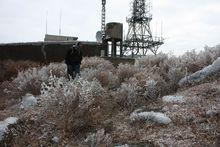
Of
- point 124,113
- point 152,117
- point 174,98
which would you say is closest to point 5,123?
point 124,113

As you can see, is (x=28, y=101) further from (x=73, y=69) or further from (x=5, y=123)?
(x=5, y=123)

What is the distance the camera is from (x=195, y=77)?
14.4 meters

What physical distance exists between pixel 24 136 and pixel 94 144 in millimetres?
1889

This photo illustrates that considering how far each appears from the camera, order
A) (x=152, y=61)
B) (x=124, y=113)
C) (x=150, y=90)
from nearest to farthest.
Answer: (x=124, y=113), (x=150, y=90), (x=152, y=61)

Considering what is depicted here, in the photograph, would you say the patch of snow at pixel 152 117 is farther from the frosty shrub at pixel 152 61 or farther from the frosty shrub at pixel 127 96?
the frosty shrub at pixel 152 61

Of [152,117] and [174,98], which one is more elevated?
[174,98]

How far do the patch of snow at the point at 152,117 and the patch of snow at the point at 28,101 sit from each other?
4201 mm

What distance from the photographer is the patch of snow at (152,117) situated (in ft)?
35.9

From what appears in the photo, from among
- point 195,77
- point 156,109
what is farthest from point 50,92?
point 195,77

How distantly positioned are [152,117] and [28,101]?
518 cm

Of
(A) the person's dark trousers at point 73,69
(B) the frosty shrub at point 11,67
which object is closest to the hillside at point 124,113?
(A) the person's dark trousers at point 73,69

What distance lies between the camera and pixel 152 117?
36.4ft

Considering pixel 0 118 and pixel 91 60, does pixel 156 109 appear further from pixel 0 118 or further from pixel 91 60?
pixel 91 60

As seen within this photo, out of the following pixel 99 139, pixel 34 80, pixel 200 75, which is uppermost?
pixel 200 75
